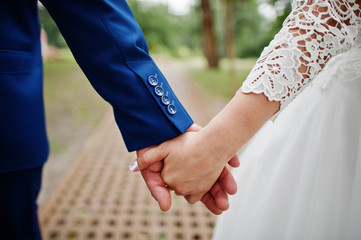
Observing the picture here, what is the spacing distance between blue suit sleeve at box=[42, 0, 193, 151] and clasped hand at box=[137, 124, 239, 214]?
0.05 meters

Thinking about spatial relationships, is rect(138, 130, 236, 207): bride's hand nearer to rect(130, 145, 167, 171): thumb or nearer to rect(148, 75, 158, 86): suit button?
rect(130, 145, 167, 171): thumb

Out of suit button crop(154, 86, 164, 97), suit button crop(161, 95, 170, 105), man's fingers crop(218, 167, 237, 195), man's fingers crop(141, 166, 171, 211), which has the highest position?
suit button crop(154, 86, 164, 97)

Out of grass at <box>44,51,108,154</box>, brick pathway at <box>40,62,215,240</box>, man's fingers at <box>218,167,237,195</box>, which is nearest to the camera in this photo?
man's fingers at <box>218,167,237,195</box>

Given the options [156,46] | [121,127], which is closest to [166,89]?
[121,127]

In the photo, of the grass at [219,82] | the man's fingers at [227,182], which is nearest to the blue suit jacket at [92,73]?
the man's fingers at [227,182]

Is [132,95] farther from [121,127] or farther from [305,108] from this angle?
[305,108]

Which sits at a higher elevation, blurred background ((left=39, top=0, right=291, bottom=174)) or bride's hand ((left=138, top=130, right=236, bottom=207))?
bride's hand ((left=138, top=130, right=236, bottom=207))

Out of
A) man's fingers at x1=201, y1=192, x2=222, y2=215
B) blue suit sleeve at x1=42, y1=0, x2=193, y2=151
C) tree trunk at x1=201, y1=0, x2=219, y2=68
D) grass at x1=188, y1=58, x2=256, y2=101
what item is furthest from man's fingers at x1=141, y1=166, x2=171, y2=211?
tree trunk at x1=201, y1=0, x2=219, y2=68

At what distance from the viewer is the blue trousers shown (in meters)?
1.02

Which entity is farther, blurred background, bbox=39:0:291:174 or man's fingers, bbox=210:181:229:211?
blurred background, bbox=39:0:291:174

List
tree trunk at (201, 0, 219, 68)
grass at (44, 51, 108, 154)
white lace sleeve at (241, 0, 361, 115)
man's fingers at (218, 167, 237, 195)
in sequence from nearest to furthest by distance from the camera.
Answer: white lace sleeve at (241, 0, 361, 115), man's fingers at (218, 167, 237, 195), grass at (44, 51, 108, 154), tree trunk at (201, 0, 219, 68)

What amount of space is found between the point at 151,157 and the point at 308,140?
819 millimetres

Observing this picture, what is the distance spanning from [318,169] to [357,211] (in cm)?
25

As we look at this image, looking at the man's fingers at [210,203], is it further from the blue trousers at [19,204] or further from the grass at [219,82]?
the grass at [219,82]
